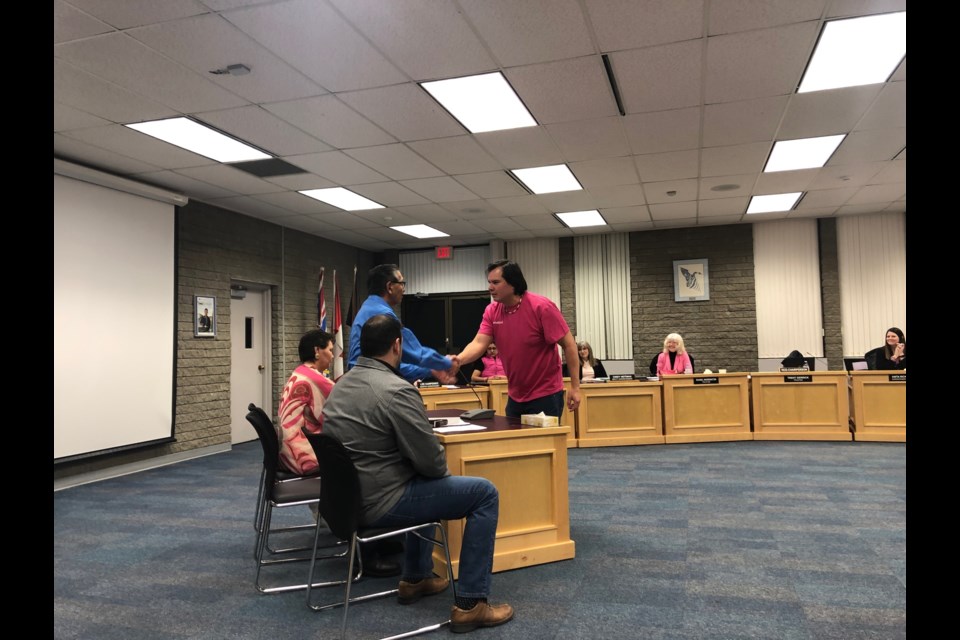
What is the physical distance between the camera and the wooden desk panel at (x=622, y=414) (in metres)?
7.18

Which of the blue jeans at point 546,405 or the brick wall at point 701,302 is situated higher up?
the brick wall at point 701,302

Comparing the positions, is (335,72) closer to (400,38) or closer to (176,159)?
(400,38)

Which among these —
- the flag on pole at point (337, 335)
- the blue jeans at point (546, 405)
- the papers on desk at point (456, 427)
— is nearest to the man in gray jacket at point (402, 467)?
the papers on desk at point (456, 427)

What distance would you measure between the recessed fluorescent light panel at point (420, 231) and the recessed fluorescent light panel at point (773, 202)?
4511 millimetres

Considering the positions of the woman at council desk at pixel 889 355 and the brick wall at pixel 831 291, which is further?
the brick wall at pixel 831 291

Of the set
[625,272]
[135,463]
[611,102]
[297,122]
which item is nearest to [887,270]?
[625,272]

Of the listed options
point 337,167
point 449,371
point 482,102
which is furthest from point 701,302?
point 449,371

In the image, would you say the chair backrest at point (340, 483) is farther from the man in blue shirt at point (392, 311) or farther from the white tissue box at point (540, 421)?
the white tissue box at point (540, 421)

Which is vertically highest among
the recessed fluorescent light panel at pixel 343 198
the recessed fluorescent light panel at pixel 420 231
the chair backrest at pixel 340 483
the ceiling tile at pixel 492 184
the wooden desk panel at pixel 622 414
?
the ceiling tile at pixel 492 184

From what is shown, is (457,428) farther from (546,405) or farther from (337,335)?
(337,335)

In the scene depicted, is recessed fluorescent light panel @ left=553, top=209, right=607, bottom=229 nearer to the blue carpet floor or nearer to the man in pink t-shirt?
the blue carpet floor

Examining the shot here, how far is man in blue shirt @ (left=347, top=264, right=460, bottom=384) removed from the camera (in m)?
3.49

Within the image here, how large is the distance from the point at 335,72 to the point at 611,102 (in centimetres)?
205
